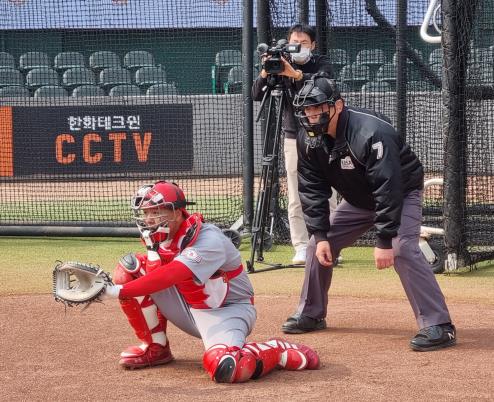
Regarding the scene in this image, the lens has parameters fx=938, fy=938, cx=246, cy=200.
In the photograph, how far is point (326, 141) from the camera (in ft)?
17.3

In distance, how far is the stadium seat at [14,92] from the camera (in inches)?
525

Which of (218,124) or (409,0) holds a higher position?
(409,0)

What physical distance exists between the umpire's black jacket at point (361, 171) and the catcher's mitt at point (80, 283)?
149 centimetres

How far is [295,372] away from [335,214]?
1304 millimetres

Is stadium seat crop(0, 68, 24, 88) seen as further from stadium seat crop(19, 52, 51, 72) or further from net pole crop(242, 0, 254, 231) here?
net pole crop(242, 0, 254, 231)

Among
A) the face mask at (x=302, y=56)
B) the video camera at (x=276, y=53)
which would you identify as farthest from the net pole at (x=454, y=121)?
the video camera at (x=276, y=53)

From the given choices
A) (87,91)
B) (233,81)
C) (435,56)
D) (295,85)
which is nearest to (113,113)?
(87,91)

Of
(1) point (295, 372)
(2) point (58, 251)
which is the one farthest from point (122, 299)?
(2) point (58, 251)

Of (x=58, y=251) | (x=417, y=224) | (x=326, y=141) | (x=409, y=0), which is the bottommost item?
(x=58, y=251)

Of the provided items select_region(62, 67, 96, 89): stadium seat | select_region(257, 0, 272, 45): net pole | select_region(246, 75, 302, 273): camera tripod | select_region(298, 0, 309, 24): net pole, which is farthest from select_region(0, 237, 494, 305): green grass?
select_region(62, 67, 96, 89): stadium seat

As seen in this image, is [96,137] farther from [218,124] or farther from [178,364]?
[178,364]

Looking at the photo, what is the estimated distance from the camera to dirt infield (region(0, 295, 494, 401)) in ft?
14.4

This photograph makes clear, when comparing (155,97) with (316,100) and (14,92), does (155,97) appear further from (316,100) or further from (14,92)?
(316,100)

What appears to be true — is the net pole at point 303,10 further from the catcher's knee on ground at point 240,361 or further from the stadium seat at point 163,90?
the catcher's knee on ground at point 240,361
